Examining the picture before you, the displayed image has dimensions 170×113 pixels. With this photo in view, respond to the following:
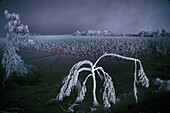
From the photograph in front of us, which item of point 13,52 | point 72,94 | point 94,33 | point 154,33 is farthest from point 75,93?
point 154,33

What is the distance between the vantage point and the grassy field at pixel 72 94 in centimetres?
281

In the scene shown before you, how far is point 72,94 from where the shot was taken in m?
2.88

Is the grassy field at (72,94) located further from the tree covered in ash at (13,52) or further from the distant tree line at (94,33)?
the distant tree line at (94,33)

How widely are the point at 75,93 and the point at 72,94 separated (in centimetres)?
5

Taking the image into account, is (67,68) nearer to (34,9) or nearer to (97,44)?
(97,44)

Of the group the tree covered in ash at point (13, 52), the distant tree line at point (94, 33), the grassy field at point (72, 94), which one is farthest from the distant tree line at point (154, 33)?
the tree covered in ash at point (13, 52)

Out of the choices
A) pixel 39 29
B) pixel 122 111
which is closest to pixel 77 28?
pixel 39 29

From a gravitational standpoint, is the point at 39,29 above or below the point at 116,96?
above

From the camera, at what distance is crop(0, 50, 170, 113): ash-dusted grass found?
2.81m

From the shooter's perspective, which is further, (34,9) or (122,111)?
(34,9)

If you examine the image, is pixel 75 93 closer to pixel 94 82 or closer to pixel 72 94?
pixel 72 94

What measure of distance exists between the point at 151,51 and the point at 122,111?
38.5 inches

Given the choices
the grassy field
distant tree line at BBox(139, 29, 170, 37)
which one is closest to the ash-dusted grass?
the grassy field

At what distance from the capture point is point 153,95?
2.85 meters
